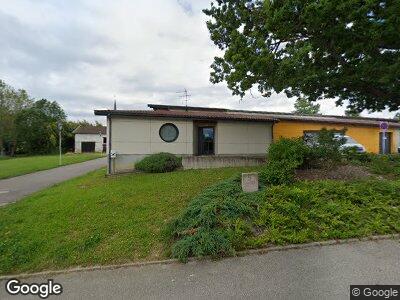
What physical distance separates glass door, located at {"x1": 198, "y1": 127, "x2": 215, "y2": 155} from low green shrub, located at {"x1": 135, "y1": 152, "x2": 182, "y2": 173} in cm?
249

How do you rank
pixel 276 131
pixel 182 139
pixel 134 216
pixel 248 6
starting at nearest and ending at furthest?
pixel 134 216, pixel 248 6, pixel 182 139, pixel 276 131

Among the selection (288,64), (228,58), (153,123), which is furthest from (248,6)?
(153,123)

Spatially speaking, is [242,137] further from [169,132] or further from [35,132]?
[35,132]

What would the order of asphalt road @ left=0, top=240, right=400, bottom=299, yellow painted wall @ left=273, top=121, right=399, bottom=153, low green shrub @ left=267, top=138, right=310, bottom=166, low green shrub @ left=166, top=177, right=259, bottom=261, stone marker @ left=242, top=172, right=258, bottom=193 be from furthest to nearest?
yellow painted wall @ left=273, top=121, right=399, bottom=153
low green shrub @ left=267, top=138, right=310, bottom=166
stone marker @ left=242, top=172, right=258, bottom=193
low green shrub @ left=166, top=177, right=259, bottom=261
asphalt road @ left=0, top=240, right=400, bottom=299

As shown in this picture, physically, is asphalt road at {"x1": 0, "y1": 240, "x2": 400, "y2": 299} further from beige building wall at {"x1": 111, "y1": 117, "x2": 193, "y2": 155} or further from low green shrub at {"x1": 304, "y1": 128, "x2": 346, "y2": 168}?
beige building wall at {"x1": 111, "y1": 117, "x2": 193, "y2": 155}

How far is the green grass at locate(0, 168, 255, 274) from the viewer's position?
4480 mm

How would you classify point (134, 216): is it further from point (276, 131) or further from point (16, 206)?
point (276, 131)

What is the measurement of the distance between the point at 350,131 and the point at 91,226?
19.4m

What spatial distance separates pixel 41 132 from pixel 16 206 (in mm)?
48921

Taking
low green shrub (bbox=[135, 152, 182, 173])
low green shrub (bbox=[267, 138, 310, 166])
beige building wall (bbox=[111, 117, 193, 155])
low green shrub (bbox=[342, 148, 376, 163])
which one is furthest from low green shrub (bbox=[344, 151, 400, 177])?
beige building wall (bbox=[111, 117, 193, 155])

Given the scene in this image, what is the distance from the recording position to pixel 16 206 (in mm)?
8195

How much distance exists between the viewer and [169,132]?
46.3 feet

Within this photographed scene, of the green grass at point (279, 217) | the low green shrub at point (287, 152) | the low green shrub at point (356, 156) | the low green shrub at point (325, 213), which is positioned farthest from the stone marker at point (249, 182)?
the low green shrub at point (356, 156)

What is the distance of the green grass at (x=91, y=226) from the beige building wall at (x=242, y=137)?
6.06 m
